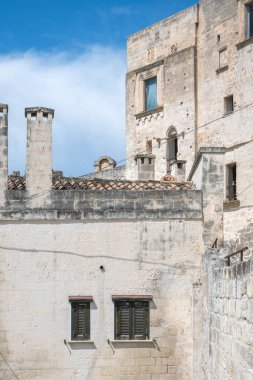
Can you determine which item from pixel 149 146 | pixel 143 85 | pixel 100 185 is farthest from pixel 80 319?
pixel 143 85

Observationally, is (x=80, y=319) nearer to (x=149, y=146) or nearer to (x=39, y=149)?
(x=39, y=149)

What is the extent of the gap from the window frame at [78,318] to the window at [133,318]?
0.68 m

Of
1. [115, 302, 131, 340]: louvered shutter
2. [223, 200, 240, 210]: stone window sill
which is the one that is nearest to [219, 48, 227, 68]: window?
[223, 200, 240, 210]: stone window sill

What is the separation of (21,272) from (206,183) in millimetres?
4892

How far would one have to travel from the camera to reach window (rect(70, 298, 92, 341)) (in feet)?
57.7

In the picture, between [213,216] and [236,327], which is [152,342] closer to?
[213,216]

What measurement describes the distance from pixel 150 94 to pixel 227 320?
2576 centimetres

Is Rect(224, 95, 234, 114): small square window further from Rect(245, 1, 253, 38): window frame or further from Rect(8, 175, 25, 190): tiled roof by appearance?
Rect(8, 175, 25, 190): tiled roof

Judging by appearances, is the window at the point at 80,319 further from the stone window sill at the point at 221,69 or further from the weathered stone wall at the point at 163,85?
the stone window sill at the point at 221,69

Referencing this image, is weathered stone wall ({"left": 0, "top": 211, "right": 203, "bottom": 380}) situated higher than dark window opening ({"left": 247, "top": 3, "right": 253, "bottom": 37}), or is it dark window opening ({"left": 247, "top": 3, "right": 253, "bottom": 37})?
dark window opening ({"left": 247, "top": 3, "right": 253, "bottom": 37})

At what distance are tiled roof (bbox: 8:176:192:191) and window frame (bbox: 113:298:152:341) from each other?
280 centimetres

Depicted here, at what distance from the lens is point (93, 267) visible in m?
17.8

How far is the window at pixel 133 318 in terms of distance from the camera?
17688 mm

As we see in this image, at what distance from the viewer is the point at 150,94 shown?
37.0 m
